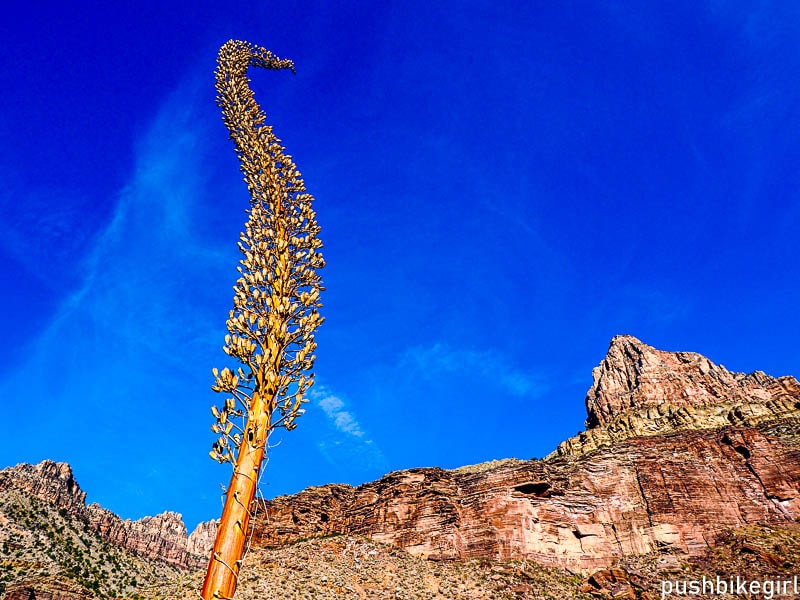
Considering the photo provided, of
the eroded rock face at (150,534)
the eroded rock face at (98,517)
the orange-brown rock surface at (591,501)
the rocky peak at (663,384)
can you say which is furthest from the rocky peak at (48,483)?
the rocky peak at (663,384)

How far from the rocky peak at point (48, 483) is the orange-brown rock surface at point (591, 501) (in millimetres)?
39941

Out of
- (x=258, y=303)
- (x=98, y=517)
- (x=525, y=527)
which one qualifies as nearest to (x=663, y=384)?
(x=525, y=527)

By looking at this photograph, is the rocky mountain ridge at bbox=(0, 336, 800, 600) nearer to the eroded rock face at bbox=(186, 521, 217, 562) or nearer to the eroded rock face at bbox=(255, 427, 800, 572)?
the eroded rock face at bbox=(255, 427, 800, 572)

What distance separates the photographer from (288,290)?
508cm

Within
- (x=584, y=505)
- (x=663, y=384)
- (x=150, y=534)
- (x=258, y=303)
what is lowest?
(x=258, y=303)

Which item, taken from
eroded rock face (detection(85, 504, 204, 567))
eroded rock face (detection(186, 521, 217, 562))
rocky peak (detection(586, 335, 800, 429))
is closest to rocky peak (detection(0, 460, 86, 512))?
eroded rock face (detection(85, 504, 204, 567))

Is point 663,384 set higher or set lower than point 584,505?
higher

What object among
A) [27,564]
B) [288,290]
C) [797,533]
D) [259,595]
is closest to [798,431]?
[797,533]

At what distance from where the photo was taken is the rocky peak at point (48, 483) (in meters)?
71.0

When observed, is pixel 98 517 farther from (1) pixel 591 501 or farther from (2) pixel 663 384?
(2) pixel 663 384

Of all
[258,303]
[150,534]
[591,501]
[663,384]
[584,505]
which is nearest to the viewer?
[258,303]

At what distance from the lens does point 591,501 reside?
55250mm

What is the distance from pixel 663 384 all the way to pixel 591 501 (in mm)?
36508

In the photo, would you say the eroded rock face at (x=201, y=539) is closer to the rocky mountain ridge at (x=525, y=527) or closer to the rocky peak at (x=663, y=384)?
the rocky mountain ridge at (x=525, y=527)
